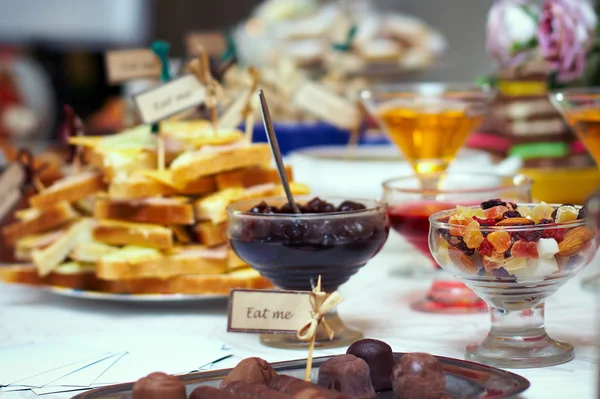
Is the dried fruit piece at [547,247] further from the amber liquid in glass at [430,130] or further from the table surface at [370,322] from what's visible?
the amber liquid in glass at [430,130]

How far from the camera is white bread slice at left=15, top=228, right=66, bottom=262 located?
186 centimetres

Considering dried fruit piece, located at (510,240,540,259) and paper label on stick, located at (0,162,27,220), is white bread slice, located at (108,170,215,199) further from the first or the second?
dried fruit piece, located at (510,240,540,259)

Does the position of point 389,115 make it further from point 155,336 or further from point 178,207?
point 155,336

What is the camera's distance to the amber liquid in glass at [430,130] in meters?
2.05

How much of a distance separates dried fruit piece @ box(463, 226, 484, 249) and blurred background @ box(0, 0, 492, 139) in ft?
12.6

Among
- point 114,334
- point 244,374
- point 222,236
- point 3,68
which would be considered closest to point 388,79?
point 222,236

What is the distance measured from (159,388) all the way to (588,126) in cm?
99

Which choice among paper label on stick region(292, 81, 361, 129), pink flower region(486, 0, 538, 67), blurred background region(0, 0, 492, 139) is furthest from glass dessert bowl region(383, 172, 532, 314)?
blurred background region(0, 0, 492, 139)

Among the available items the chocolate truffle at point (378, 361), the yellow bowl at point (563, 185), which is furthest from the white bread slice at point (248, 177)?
the yellow bowl at point (563, 185)

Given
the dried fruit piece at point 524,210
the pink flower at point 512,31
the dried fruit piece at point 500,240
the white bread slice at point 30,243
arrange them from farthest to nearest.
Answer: the pink flower at point 512,31, the white bread slice at point 30,243, the dried fruit piece at point 524,210, the dried fruit piece at point 500,240

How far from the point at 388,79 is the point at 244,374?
7.97ft

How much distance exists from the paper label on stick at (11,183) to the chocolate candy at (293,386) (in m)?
1.09

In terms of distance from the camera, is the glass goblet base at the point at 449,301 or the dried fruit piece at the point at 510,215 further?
the glass goblet base at the point at 449,301

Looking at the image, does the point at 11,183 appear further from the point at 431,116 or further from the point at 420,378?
the point at 420,378
